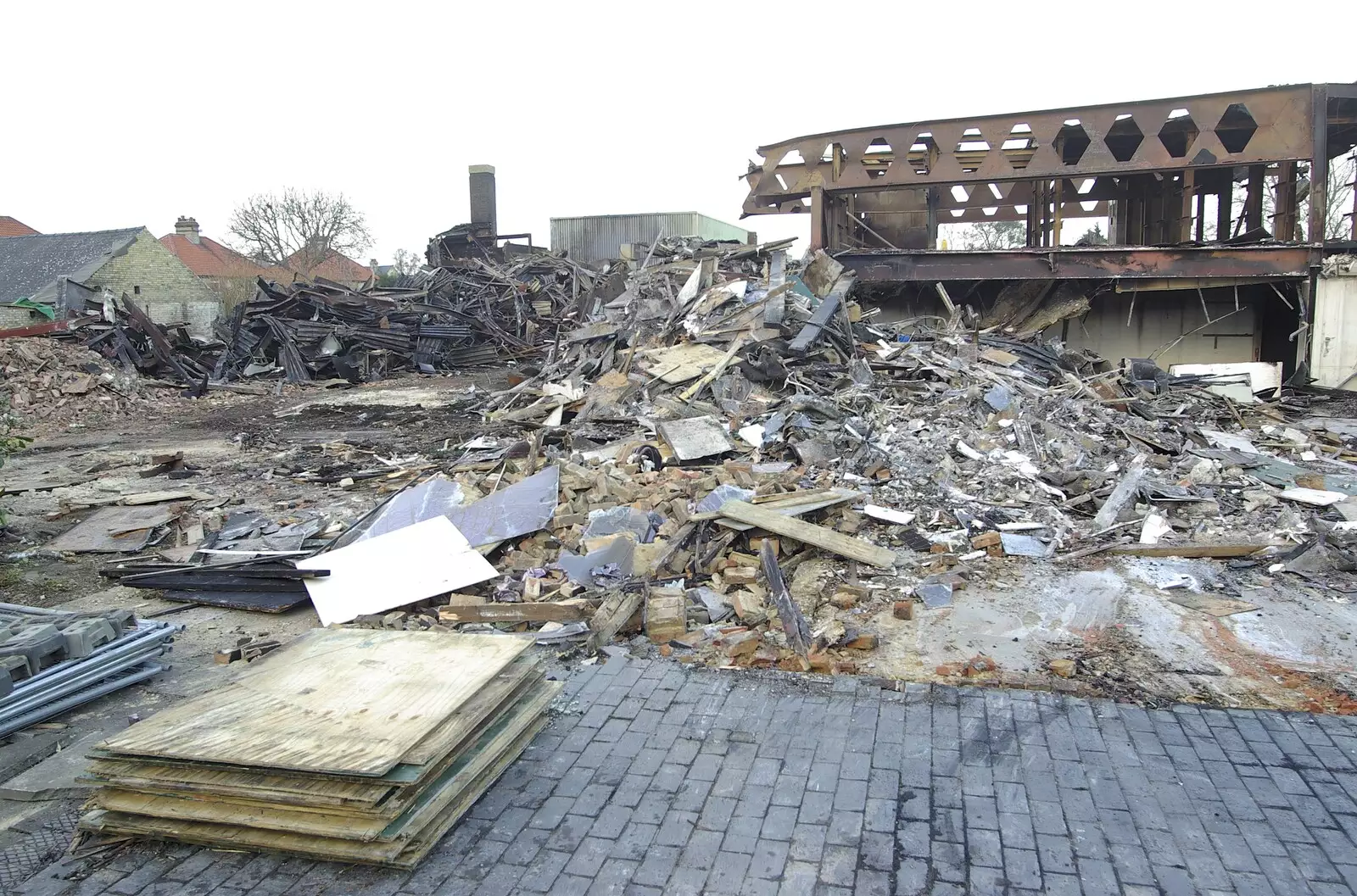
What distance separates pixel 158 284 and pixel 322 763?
40080 mm

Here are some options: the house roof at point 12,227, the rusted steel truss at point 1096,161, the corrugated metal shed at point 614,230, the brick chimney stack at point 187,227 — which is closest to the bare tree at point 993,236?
the corrugated metal shed at point 614,230

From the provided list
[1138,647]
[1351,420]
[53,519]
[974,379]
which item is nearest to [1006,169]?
[974,379]

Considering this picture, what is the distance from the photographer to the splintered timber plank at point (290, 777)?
3.01m

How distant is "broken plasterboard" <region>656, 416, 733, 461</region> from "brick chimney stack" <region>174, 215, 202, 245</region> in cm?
4789

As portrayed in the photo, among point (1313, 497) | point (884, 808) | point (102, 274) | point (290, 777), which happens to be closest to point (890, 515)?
point (1313, 497)

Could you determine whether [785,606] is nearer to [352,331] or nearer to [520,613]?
[520,613]

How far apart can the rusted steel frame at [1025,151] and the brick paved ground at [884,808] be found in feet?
35.7

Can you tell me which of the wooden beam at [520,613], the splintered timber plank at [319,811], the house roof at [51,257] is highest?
the house roof at [51,257]

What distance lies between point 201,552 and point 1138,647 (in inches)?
267

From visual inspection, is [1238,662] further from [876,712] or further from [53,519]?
[53,519]

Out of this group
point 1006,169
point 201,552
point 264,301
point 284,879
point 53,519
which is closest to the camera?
point 284,879

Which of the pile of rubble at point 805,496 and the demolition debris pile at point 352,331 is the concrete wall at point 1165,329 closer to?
the pile of rubble at point 805,496

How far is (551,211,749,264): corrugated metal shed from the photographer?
31609 mm

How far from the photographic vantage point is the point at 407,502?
718 cm
